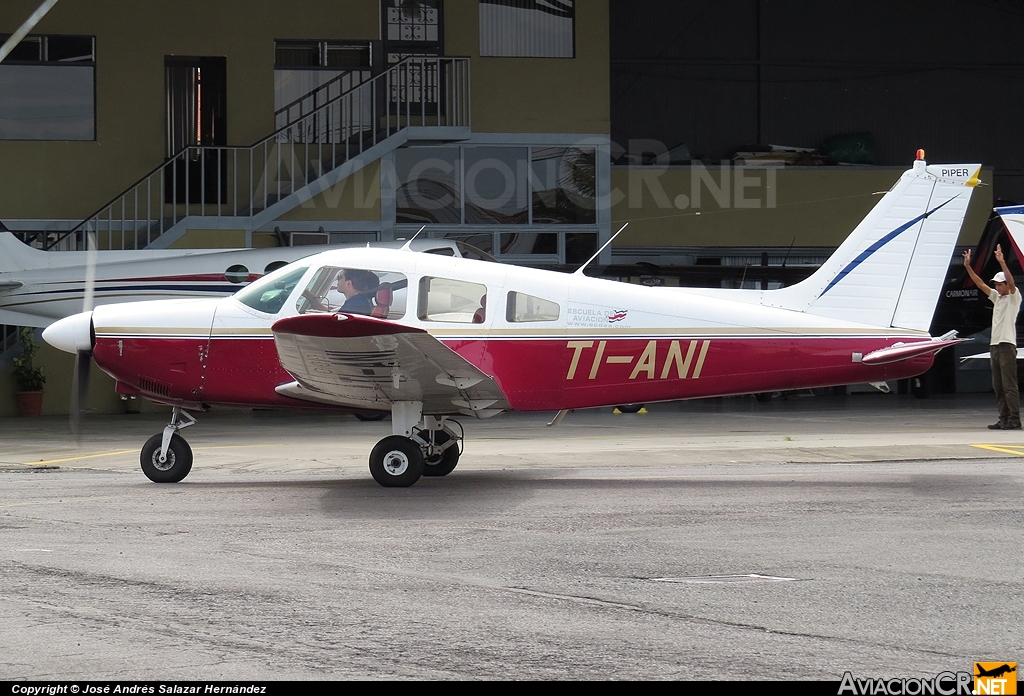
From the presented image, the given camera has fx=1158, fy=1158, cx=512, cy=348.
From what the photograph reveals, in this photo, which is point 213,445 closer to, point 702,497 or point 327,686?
point 702,497

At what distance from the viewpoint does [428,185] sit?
2428 centimetres

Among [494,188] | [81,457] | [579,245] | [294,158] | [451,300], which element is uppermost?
[294,158]

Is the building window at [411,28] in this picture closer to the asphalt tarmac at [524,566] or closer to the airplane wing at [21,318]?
the airplane wing at [21,318]

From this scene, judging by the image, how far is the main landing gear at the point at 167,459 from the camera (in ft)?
36.0

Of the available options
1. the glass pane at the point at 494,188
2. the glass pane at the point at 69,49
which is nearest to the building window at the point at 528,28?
the glass pane at the point at 494,188

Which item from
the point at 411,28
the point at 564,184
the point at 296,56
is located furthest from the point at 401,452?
the point at 411,28

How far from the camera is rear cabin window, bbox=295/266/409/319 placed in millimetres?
10289

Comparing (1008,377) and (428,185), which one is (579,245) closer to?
(428,185)

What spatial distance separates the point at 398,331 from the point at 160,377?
2845 millimetres

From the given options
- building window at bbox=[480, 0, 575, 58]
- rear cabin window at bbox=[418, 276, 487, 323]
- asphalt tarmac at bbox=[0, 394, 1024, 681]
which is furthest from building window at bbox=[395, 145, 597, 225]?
rear cabin window at bbox=[418, 276, 487, 323]

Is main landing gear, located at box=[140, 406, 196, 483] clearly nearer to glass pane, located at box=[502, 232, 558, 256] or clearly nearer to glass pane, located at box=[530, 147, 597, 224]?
glass pane, located at box=[502, 232, 558, 256]

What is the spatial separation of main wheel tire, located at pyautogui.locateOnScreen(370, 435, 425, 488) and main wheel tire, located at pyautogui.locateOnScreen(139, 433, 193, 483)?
6.44 feet

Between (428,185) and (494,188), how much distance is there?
4.61ft

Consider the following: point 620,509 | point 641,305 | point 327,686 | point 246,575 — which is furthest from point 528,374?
point 327,686
